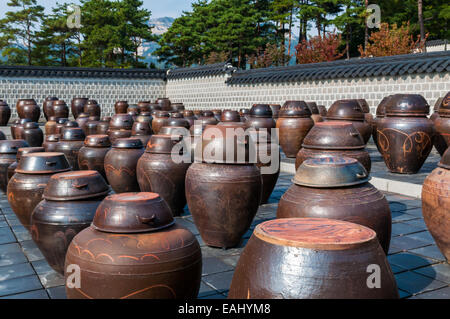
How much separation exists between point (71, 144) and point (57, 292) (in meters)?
4.99

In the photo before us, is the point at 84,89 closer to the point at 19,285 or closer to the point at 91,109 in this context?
the point at 91,109

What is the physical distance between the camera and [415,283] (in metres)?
3.82

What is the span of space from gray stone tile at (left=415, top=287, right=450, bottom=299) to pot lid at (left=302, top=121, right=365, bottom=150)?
228 cm

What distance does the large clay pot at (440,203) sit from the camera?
3978 mm

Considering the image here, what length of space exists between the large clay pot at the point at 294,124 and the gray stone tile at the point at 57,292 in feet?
23.5

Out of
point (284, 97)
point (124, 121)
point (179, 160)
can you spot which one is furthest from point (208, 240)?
point (284, 97)

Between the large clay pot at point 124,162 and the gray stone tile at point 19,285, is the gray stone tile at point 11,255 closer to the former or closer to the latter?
the gray stone tile at point 19,285

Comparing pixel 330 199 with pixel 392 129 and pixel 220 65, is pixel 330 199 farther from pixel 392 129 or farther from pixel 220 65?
pixel 220 65

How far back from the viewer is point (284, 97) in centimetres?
1716

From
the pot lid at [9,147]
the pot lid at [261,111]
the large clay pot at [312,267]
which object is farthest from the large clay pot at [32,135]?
the large clay pot at [312,267]

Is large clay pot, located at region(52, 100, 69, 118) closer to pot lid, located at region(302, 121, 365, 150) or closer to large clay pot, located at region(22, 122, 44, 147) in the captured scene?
large clay pot, located at region(22, 122, 44, 147)

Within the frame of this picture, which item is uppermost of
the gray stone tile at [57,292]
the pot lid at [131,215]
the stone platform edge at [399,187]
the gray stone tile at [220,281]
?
the pot lid at [131,215]

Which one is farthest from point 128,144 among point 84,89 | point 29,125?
point 84,89

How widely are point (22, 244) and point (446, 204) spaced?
14.0 ft
